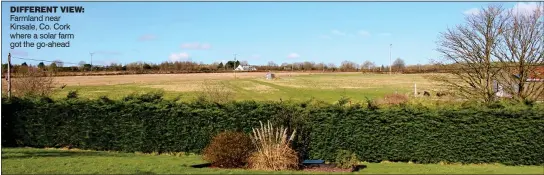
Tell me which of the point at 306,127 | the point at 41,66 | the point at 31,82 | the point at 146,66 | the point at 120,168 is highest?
the point at 146,66

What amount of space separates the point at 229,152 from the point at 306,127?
389 centimetres

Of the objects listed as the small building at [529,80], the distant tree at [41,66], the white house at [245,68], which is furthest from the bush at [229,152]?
the white house at [245,68]

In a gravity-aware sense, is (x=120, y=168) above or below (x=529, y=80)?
below

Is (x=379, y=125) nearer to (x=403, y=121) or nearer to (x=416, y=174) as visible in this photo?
(x=403, y=121)

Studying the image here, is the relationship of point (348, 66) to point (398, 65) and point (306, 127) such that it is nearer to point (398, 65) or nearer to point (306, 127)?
point (398, 65)

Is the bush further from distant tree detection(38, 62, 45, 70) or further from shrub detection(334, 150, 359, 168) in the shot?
distant tree detection(38, 62, 45, 70)

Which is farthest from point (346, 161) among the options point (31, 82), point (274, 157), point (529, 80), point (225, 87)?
point (225, 87)

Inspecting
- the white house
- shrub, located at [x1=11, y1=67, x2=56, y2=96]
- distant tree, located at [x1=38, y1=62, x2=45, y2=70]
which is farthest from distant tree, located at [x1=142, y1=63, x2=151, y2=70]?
shrub, located at [x1=11, y1=67, x2=56, y2=96]

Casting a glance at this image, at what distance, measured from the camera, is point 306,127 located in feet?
57.0

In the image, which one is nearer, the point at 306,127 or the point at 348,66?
the point at 306,127

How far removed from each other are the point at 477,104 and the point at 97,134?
44.5 feet

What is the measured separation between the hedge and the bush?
244cm

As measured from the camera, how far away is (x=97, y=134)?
19359 millimetres

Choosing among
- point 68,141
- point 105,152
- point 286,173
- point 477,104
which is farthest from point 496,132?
point 68,141
